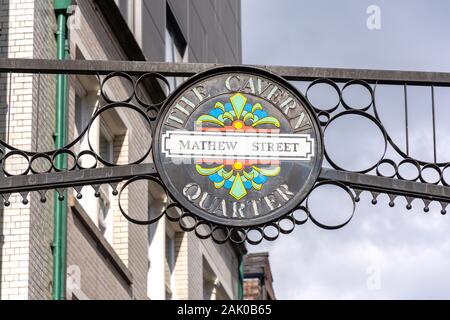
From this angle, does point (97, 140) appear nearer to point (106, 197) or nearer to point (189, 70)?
point (106, 197)

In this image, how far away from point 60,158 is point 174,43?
1054 cm

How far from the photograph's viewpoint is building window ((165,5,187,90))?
2895cm

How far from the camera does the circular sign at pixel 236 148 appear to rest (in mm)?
10188

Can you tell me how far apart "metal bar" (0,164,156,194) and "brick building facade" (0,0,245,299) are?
9.33ft

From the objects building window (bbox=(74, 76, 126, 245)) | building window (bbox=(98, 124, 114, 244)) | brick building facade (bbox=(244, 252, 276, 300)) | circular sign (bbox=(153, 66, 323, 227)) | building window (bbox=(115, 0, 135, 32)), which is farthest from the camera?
brick building facade (bbox=(244, 252, 276, 300))

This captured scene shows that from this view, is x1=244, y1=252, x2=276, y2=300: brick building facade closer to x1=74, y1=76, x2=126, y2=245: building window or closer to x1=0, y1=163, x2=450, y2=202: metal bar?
x1=74, y1=76, x2=126, y2=245: building window

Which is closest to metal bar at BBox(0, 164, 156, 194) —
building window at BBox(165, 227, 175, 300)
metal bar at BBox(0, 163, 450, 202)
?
metal bar at BBox(0, 163, 450, 202)

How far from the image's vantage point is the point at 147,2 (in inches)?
1035

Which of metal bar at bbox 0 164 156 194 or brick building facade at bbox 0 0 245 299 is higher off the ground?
brick building facade at bbox 0 0 245 299

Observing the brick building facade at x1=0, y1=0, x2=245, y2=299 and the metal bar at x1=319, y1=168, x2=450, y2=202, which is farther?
the brick building facade at x1=0, y1=0, x2=245, y2=299
